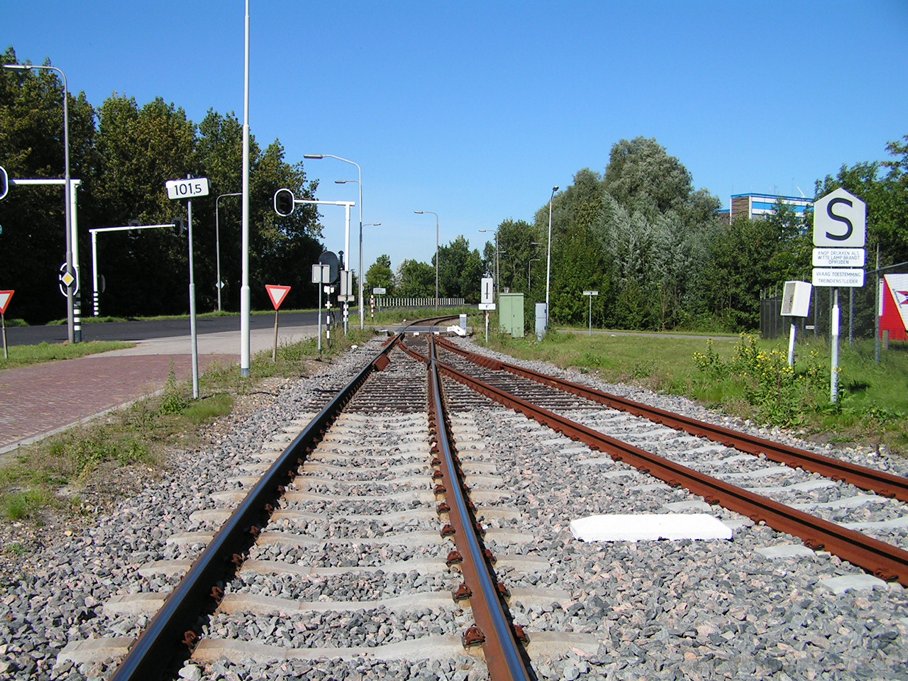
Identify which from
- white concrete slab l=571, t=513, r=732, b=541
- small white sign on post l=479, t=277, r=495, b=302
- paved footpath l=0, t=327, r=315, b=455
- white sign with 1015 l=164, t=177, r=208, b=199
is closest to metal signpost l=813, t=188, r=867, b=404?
white concrete slab l=571, t=513, r=732, b=541

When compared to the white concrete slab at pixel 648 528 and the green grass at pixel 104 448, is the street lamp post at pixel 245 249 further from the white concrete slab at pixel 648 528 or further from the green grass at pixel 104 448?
the white concrete slab at pixel 648 528

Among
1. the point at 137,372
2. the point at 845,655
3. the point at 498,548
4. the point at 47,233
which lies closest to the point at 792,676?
the point at 845,655

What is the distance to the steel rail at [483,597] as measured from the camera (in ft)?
11.5

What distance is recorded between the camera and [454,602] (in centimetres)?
445

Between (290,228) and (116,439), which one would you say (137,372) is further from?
(290,228)

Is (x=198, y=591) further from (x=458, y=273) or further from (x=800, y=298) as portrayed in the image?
(x=458, y=273)

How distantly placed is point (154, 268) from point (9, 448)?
6770cm

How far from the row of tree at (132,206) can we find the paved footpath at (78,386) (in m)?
24.9

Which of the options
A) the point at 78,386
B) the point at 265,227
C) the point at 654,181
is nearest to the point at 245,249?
the point at 78,386

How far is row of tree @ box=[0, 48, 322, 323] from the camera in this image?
56500 millimetres

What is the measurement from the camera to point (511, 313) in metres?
37.8

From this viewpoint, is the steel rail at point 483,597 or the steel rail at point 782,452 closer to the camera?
the steel rail at point 483,597

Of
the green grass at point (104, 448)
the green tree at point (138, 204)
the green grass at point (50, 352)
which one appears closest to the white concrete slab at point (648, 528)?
the green grass at point (104, 448)

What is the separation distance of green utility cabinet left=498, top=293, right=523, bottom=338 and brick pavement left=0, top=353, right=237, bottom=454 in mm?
16623
